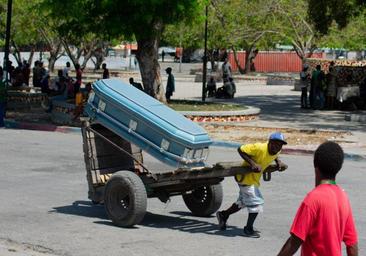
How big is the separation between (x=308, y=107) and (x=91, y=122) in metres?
22.5

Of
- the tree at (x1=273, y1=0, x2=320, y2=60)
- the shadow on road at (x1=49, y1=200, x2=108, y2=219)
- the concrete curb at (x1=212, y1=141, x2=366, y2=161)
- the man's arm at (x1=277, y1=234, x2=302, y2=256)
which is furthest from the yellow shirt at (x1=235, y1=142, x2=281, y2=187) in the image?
the tree at (x1=273, y1=0, x2=320, y2=60)

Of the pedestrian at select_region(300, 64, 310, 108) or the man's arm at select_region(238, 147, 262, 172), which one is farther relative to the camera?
the pedestrian at select_region(300, 64, 310, 108)

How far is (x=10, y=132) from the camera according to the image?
23703 mm

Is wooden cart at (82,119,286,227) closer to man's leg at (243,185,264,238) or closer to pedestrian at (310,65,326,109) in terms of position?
man's leg at (243,185,264,238)

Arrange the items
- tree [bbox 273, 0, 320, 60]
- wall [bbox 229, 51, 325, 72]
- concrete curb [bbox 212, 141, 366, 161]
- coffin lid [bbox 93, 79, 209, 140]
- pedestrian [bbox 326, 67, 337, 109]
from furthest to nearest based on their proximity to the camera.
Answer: wall [bbox 229, 51, 325, 72]
tree [bbox 273, 0, 320, 60]
pedestrian [bbox 326, 67, 337, 109]
concrete curb [bbox 212, 141, 366, 161]
coffin lid [bbox 93, 79, 209, 140]

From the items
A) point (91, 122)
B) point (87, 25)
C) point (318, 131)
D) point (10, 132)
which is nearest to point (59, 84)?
point (87, 25)

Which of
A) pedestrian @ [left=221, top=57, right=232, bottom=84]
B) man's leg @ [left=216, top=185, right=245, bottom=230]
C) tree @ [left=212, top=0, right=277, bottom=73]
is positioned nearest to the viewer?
man's leg @ [left=216, top=185, right=245, bottom=230]

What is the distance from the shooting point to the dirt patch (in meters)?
22.0

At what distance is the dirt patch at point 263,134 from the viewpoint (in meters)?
22.0

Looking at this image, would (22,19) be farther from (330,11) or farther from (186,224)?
(186,224)

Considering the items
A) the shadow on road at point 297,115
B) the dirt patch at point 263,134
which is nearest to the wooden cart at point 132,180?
the dirt patch at point 263,134

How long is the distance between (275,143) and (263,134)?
13.4 metres

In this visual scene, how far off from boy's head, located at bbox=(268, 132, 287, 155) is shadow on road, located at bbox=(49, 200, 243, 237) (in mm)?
1162

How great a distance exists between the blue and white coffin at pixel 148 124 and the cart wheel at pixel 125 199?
478 millimetres
